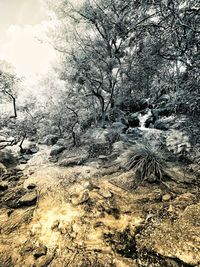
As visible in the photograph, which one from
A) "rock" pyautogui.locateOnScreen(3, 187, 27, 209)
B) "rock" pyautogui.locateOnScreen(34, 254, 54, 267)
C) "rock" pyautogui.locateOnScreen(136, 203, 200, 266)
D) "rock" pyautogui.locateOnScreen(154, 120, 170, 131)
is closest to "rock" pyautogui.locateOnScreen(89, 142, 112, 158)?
"rock" pyautogui.locateOnScreen(154, 120, 170, 131)

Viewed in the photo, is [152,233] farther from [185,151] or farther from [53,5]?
[53,5]

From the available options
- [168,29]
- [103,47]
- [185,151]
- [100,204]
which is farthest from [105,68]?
[100,204]

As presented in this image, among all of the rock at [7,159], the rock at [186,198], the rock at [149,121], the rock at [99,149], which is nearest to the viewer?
the rock at [186,198]

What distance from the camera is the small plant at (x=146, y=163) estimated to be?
489 cm

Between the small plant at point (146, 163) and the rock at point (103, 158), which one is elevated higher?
the small plant at point (146, 163)

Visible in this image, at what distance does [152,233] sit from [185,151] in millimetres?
3510

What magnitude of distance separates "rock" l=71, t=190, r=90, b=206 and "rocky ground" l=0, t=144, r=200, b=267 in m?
0.02

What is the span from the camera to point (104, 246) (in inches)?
111

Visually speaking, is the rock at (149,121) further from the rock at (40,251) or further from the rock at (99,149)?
the rock at (40,251)

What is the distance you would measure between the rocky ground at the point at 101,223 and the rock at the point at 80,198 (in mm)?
19

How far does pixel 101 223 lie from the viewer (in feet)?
11.1

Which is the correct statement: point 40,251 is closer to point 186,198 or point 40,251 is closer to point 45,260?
point 45,260

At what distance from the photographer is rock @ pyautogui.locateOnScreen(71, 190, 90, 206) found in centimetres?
412

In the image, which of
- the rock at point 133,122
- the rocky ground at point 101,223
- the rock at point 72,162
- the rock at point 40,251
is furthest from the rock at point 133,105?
the rock at point 40,251
